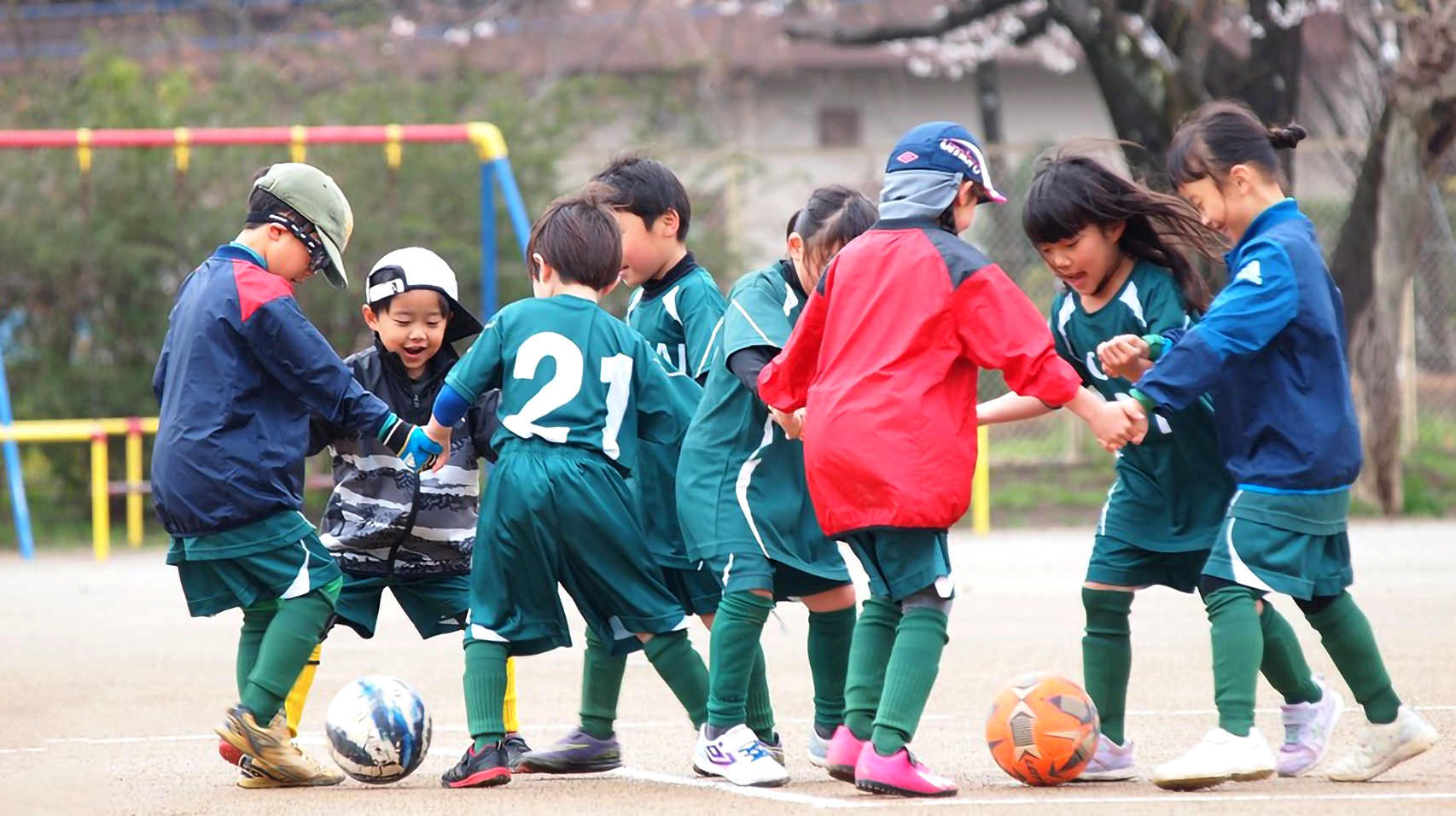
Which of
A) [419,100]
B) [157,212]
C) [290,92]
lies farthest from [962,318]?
[290,92]

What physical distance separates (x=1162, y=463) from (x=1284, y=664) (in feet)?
2.08

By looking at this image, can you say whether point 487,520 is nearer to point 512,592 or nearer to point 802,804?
point 512,592

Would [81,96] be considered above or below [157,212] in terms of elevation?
above

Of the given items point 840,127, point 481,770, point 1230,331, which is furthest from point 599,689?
point 840,127

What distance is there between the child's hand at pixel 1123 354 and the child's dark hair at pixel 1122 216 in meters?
0.33

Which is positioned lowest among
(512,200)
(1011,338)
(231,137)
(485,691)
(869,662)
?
(485,691)

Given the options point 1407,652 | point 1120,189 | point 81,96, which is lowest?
point 1407,652

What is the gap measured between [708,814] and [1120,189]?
79.3 inches

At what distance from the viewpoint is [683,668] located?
5410 mm

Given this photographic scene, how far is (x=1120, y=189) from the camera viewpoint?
5.24m

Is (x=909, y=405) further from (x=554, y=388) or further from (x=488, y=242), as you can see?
(x=488, y=242)

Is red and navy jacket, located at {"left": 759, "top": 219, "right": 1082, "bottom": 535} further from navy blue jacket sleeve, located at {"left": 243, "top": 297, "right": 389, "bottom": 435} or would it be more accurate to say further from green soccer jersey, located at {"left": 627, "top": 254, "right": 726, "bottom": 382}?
navy blue jacket sleeve, located at {"left": 243, "top": 297, "right": 389, "bottom": 435}

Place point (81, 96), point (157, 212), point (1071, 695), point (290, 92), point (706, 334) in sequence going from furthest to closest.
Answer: point (290, 92)
point (81, 96)
point (157, 212)
point (706, 334)
point (1071, 695)

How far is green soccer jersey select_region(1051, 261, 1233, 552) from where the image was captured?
5.23 meters
